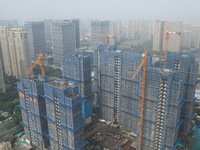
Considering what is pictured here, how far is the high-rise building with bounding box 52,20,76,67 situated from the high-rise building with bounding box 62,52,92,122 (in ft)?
107

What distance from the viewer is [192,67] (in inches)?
1154

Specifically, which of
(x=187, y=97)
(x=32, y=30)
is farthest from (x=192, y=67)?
(x=32, y=30)

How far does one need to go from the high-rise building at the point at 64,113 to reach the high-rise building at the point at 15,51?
103 ft

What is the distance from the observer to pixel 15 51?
178ft

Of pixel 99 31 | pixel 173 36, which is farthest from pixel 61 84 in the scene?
pixel 173 36

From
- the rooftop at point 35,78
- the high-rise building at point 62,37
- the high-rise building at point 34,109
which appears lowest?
the high-rise building at point 34,109

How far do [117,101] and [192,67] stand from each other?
12.8 m

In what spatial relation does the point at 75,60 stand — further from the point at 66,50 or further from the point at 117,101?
the point at 66,50

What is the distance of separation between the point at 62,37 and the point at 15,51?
16.0 meters

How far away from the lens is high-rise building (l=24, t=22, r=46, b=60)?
78688 millimetres

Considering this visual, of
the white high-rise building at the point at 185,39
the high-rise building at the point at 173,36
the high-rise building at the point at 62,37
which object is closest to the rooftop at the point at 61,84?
the high-rise building at the point at 62,37

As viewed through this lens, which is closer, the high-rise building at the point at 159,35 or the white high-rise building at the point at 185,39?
the high-rise building at the point at 159,35

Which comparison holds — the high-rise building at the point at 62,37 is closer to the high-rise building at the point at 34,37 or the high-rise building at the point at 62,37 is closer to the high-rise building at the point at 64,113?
the high-rise building at the point at 34,37

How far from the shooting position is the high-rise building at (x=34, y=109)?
87.6ft
